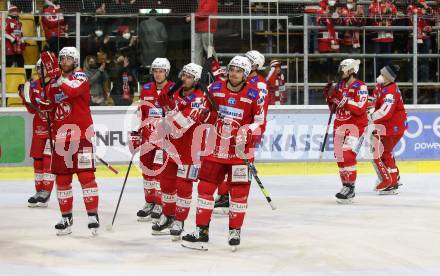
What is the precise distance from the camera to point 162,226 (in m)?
8.38

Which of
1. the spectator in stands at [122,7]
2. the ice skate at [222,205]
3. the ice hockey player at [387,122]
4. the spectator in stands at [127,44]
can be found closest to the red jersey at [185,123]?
the ice skate at [222,205]

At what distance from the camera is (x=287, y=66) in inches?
579

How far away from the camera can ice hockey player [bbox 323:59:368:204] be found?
10.8 metres

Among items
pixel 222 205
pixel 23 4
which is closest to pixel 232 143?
pixel 222 205

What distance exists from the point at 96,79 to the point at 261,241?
6.66m

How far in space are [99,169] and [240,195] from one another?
6517 millimetres

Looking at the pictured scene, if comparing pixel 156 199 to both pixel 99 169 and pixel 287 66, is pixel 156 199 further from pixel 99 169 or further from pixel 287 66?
pixel 287 66

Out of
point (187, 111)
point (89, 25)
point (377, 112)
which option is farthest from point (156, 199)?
point (89, 25)

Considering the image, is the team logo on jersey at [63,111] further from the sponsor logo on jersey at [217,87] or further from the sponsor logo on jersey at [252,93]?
the sponsor logo on jersey at [252,93]

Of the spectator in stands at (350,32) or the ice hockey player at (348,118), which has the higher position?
the spectator in stands at (350,32)

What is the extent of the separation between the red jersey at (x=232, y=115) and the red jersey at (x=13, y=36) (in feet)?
24.1

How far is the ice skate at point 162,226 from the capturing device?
8367 millimetres

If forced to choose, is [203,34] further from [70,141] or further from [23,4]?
[70,141]

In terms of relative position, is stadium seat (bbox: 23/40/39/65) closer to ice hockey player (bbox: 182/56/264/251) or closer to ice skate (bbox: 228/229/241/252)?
ice hockey player (bbox: 182/56/264/251)
